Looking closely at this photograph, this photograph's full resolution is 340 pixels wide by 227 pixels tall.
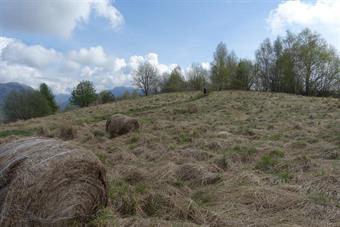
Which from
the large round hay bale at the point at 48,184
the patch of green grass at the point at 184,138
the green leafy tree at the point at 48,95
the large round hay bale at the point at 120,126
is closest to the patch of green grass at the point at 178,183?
the large round hay bale at the point at 48,184

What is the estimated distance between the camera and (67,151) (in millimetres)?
3730

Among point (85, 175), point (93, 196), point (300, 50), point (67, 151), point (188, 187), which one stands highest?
point (300, 50)

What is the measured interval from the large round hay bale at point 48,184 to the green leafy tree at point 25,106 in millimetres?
48546

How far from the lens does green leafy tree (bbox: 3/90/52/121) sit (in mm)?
48438

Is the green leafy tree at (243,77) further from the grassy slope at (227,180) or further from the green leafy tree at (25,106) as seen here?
the grassy slope at (227,180)

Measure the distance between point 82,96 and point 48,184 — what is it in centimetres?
5612

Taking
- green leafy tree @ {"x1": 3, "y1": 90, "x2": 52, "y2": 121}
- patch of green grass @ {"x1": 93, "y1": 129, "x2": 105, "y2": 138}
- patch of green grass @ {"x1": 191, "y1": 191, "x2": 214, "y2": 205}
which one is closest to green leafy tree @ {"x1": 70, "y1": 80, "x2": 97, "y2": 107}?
green leafy tree @ {"x1": 3, "y1": 90, "x2": 52, "y2": 121}

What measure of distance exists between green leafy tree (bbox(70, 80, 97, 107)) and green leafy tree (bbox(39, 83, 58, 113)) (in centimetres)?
375

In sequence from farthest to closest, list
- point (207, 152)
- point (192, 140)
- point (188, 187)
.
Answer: point (192, 140) < point (207, 152) < point (188, 187)

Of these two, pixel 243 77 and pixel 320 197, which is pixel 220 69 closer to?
pixel 243 77

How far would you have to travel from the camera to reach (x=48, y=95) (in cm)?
5428

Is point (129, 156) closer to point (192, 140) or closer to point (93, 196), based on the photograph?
point (192, 140)

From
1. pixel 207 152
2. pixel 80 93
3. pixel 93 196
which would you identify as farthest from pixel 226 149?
pixel 80 93

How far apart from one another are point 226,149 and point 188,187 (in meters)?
3.21
